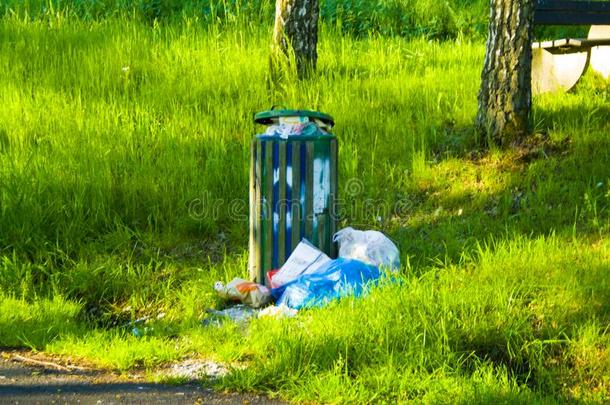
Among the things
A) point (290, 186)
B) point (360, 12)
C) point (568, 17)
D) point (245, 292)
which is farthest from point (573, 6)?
point (245, 292)

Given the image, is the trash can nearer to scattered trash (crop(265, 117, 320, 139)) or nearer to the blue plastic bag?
scattered trash (crop(265, 117, 320, 139))

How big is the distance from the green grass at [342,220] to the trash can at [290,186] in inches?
21.8

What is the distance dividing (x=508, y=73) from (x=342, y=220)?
2017 millimetres

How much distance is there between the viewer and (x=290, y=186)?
20.5ft

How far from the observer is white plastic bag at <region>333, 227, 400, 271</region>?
20.5 ft

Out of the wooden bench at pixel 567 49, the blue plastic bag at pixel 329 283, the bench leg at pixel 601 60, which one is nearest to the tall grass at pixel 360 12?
the bench leg at pixel 601 60

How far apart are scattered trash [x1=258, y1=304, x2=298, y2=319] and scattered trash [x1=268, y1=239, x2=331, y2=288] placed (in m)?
0.27

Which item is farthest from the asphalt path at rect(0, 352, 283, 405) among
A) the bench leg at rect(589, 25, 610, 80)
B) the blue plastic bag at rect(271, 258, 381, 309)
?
the bench leg at rect(589, 25, 610, 80)

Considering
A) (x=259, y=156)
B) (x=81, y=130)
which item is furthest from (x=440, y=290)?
(x=81, y=130)

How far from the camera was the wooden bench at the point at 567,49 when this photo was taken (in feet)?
30.0

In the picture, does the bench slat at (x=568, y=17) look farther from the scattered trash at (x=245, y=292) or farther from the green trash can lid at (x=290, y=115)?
the scattered trash at (x=245, y=292)

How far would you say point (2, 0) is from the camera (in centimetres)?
1332

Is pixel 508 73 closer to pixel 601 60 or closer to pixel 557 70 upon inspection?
pixel 557 70

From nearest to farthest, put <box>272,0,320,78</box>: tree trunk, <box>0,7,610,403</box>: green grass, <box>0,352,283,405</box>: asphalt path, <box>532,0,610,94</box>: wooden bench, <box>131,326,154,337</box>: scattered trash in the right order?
1. <box>0,352,283,405</box>: asphalt path
2. <box>0,7,610,403</box>: green grass
3. <box>131,326,154,337</box>: scattered trash
4. <box>532,0,610,94</box>: wooden bench
5. <box>272,0,320,78</box>: tree trunk
